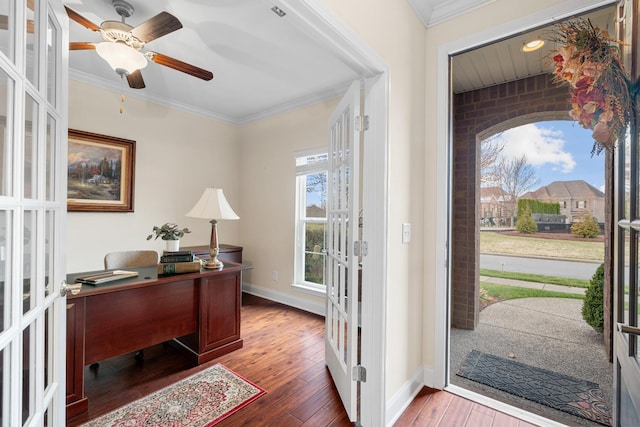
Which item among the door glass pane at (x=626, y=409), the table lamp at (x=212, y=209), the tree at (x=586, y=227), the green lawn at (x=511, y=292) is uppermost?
the table lamp at (x=212, y=209)

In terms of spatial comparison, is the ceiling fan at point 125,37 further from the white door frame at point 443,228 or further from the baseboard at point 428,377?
the baseboard at point 428,377

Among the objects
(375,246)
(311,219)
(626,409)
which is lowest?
(626,409)

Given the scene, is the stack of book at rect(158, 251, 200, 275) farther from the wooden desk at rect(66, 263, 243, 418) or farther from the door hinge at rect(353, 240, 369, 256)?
the door hinge at rect(353, 240, 369, 256)

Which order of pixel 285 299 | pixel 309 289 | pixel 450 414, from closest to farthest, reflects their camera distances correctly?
pixel 450 414
pixel 309 289
pixel 285 299

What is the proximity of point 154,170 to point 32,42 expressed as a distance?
3201 millimetres

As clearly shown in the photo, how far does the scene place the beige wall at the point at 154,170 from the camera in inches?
123

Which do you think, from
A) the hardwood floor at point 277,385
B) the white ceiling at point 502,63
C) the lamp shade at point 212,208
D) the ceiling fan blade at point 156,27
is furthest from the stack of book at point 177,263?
the white ceiling at point 502,63

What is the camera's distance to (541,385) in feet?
6.84

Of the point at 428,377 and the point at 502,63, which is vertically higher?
the point at 502,63

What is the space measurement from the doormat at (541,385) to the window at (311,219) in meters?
1.79

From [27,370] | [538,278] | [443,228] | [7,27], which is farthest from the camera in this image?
[538,278]

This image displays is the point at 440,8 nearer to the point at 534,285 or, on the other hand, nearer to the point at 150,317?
the point at 150,317

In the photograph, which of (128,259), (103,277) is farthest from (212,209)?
(128,259)

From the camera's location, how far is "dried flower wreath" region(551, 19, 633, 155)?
3.09ft
